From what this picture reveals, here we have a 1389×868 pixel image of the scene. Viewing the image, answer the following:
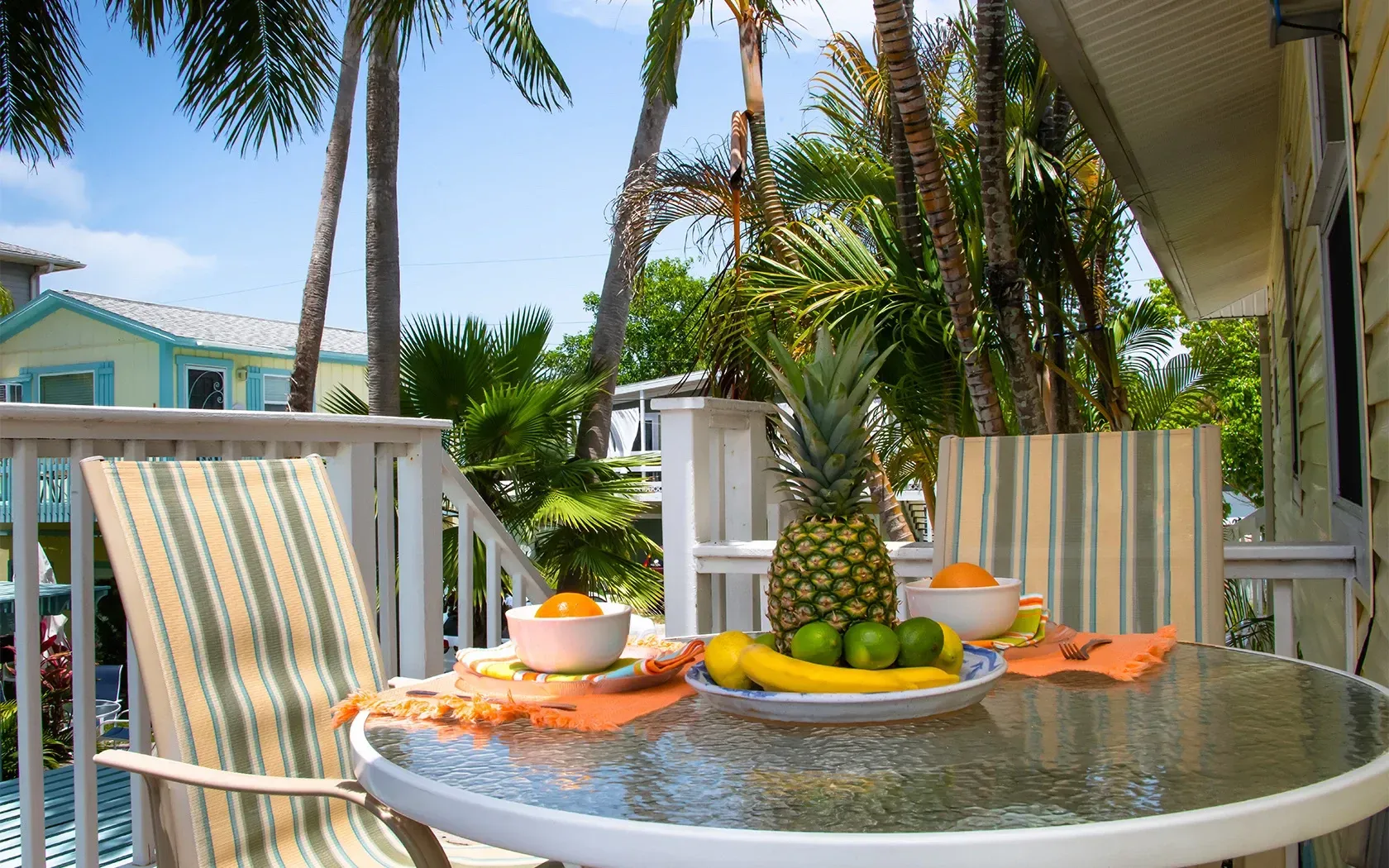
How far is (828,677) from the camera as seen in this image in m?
1.31

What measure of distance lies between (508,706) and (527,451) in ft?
20.1

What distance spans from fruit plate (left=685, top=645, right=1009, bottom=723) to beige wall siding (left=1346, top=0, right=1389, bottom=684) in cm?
125

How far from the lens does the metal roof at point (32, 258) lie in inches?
802

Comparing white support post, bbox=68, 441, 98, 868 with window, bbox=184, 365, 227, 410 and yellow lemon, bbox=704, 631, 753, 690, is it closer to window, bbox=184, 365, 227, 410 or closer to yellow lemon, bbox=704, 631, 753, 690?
yellow lemon, bbox=704, 631, 753, 690

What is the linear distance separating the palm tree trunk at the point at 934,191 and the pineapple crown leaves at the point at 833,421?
272cm

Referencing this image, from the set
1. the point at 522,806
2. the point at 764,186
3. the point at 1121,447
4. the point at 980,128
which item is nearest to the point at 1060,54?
the point at 980,128

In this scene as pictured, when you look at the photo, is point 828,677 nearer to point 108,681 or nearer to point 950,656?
point 950,656

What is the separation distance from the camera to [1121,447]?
2561 mm

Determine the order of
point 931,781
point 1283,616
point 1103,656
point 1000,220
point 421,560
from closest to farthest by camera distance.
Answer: point 931,781
point 1103,656
point 1283,616
point 421,560
point 1000,220

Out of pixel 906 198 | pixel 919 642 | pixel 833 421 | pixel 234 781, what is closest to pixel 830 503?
pixel 833 421

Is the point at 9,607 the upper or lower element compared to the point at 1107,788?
lower

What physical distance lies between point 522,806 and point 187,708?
88 centimetres

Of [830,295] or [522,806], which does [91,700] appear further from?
[830,295]

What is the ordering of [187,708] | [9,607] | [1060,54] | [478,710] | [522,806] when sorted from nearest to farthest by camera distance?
1. [522,806]
2. [478,710]
3. [187,708]
4. [1060,54]
5. [9,607]
